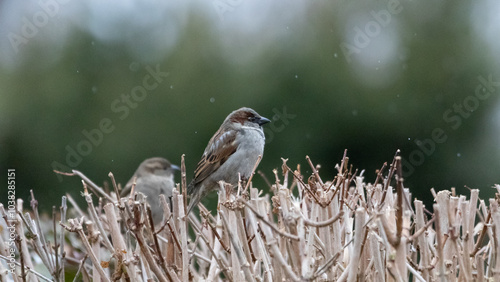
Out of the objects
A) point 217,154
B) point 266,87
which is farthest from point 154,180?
point 266,87

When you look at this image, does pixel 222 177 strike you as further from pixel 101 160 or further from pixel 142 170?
pixel 101 160

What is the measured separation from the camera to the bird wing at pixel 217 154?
367cm

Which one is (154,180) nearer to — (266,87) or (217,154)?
(217,154)

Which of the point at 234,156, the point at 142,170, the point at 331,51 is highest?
the point at 331,51

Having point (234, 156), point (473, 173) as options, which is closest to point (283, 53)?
point (473, 173)

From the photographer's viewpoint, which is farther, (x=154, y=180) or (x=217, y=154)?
(x=154, y=180)

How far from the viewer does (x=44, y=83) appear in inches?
376

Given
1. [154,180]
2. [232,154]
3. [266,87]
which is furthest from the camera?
[266,87]

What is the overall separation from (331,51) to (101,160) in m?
3.51

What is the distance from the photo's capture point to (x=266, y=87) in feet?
26.6

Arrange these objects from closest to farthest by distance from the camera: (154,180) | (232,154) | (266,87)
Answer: (232,154) → (154,180) → (266,87)

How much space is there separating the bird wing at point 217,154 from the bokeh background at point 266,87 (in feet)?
11.8

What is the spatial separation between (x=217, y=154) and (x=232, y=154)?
9 cm

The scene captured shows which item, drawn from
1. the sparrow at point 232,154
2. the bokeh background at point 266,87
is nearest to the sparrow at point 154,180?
the sparrow at point 232,154
